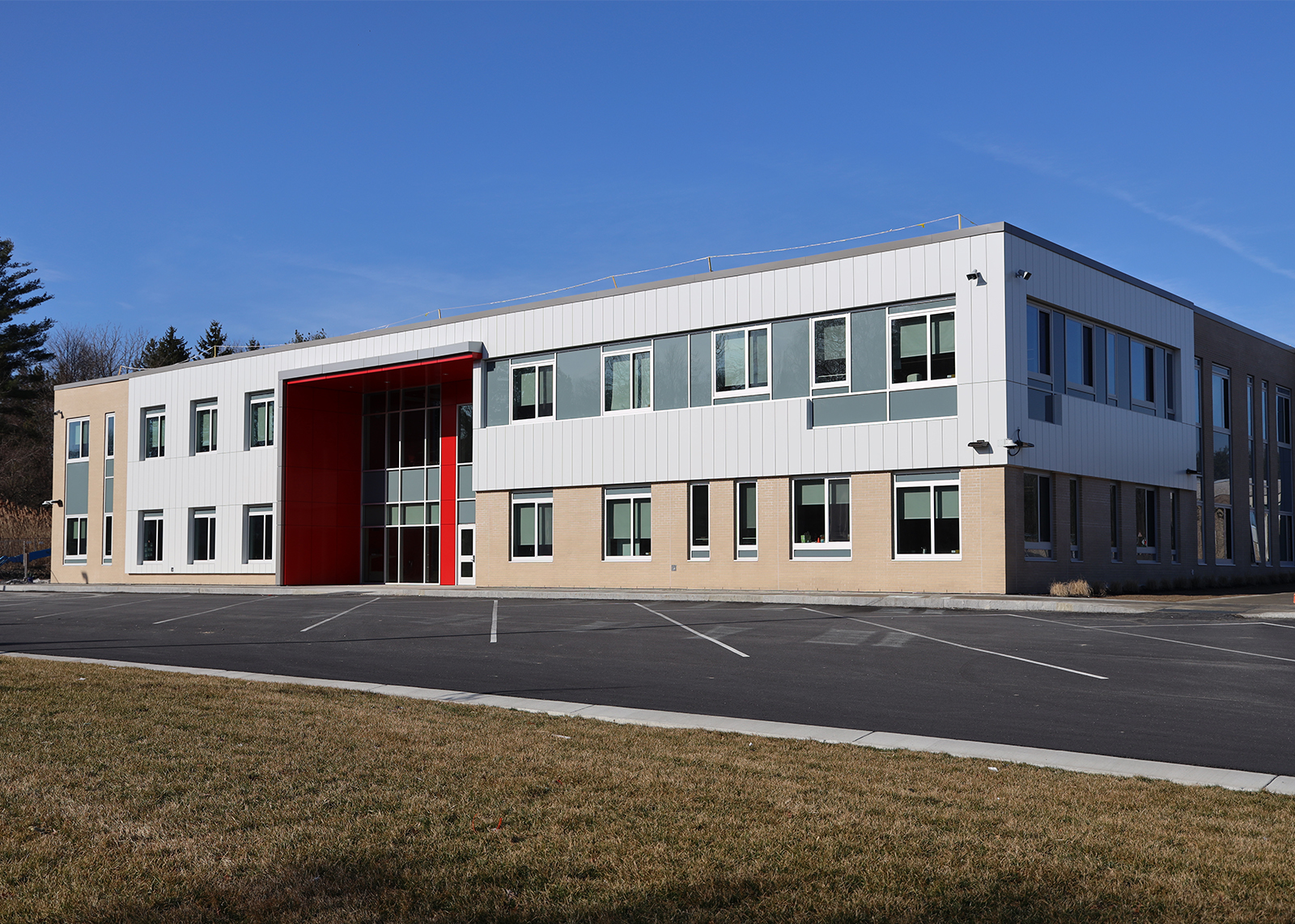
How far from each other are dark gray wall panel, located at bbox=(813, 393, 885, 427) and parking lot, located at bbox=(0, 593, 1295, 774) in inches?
209

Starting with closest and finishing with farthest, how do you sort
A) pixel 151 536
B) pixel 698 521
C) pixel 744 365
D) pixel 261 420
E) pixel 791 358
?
pixel 791 358, pixel 744 365, pixel 698 521, pixel 261 420, pixel 151 536

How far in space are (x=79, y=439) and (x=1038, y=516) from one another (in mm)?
36678

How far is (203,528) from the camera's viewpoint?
132 feet

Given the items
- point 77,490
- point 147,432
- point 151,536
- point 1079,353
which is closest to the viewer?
point 1079,353

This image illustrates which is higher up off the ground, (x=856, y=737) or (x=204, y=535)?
(x=204, y=535)

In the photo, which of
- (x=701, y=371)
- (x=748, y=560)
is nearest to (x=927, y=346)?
(x=701, y=371)

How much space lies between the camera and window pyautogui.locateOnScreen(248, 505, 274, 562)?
38094 mm

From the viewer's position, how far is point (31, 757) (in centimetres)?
752

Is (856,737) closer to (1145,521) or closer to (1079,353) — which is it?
(1079,353)

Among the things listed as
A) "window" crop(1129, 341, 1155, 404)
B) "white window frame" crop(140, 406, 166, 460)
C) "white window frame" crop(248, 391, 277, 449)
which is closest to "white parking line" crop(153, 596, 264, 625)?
"white window frame" crop(248, 391, 277, 449)

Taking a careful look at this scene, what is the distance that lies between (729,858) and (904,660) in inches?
376

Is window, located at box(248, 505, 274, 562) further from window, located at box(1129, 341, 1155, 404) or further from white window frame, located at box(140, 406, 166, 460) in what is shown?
window, located at box(1129, 341, 1155, 404)

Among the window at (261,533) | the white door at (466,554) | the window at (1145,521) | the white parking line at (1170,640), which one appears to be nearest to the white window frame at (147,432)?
the window at (261,533)

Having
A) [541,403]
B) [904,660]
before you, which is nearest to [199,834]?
[904,660]
